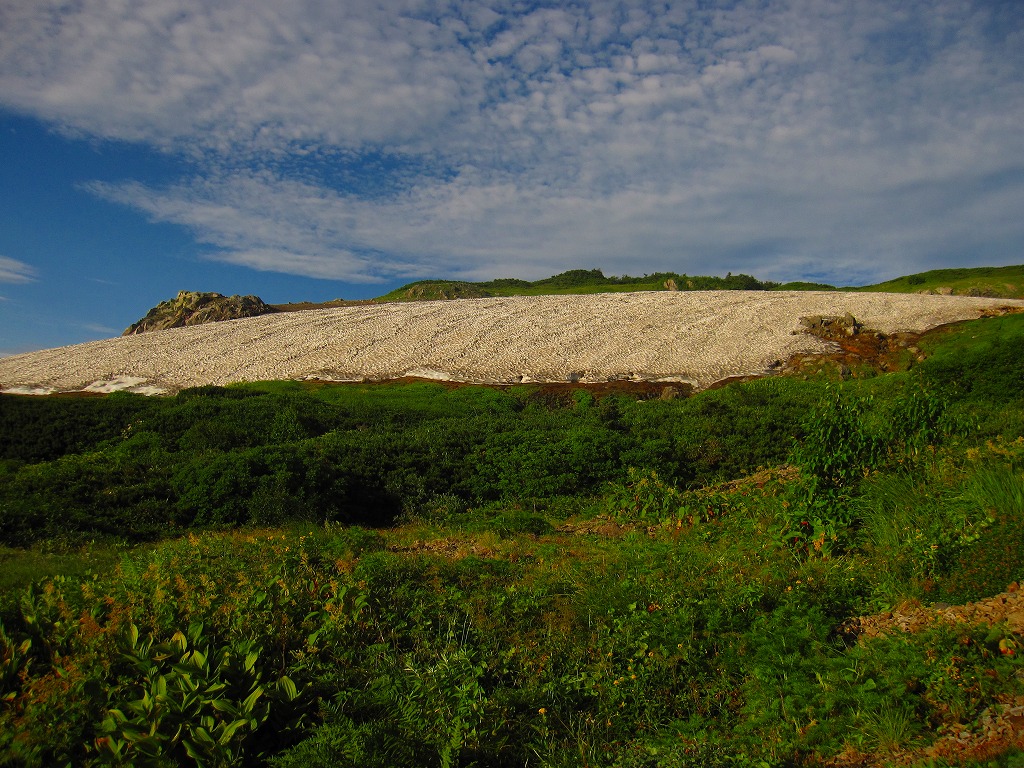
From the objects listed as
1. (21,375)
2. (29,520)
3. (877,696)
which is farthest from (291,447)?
(21,375)

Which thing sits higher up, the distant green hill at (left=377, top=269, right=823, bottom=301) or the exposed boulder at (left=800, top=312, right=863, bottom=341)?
the distant green hill at (left=377, top=269, right=823, bottom=301)

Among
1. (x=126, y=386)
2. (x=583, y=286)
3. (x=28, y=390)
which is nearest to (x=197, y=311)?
(x=28, y=390)

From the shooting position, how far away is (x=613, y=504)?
10539mm

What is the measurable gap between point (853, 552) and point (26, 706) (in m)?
7.28

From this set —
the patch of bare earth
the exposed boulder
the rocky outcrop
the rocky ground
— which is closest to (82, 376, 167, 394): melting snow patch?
the rocky ground

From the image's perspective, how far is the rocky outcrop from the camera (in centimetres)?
4744

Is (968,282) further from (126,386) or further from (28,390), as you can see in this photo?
(28,390)

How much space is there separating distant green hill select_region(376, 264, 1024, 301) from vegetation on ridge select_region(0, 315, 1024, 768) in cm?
4005

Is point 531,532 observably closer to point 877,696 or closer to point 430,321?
point 877,696

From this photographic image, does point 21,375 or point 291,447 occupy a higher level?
point 21,375

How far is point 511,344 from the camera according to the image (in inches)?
1257

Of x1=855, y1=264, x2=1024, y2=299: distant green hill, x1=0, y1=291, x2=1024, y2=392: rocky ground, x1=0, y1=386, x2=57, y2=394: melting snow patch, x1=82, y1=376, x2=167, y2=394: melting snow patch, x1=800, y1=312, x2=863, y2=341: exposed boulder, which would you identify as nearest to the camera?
x1=0, y1=291, x2=1024, y2=392: rocky ground

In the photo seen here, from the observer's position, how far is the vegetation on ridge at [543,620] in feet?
13.5

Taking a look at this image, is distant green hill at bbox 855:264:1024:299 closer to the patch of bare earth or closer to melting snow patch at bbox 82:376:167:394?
the patch of bare earth
